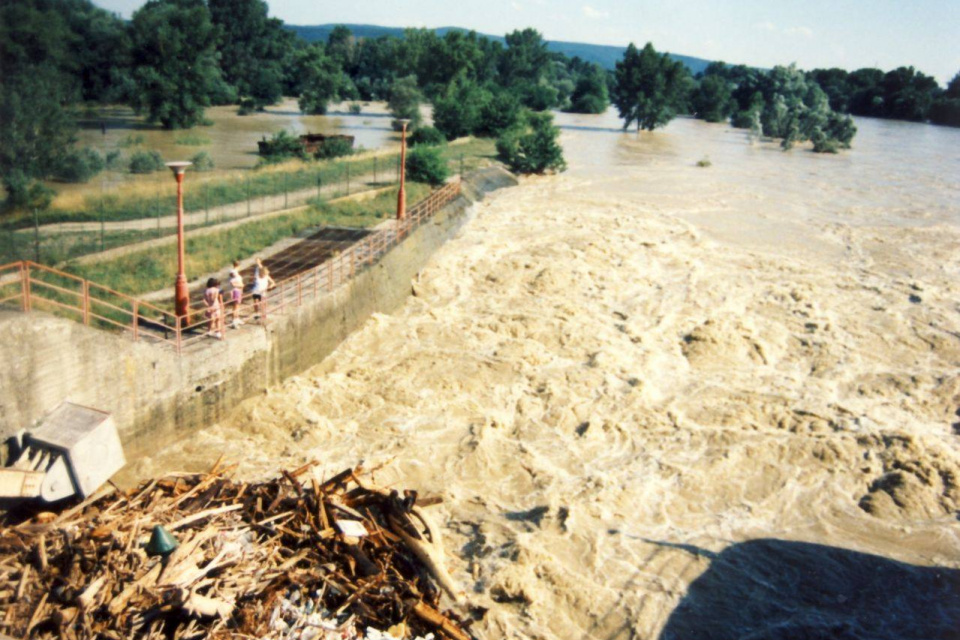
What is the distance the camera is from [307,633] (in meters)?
8.66

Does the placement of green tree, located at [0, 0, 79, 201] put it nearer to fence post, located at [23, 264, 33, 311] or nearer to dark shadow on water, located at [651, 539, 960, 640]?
fence post, located at [23, 264, 33, 311]

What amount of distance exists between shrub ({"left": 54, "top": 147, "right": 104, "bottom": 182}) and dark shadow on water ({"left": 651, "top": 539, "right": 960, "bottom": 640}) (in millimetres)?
27382

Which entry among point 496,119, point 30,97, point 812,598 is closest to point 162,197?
point 30,97

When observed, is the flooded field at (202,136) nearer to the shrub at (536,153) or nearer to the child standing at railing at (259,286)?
the shrub at (536,153)

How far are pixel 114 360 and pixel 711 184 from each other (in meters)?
39.1

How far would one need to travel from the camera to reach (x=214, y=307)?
15008 mm

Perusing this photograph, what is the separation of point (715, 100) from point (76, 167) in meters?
80.6

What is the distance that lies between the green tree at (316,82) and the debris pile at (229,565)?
67963mm

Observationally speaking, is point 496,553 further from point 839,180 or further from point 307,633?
point 839,180

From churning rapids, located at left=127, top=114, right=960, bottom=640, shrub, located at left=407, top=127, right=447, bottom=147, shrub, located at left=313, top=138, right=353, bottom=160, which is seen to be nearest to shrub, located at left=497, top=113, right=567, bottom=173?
shrub, located at left=407, top=127, right=447, bottom=147

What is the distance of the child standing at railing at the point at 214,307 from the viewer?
14969mm

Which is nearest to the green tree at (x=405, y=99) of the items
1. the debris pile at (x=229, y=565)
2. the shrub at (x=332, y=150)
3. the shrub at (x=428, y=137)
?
the shrub at (x=428, y=137)

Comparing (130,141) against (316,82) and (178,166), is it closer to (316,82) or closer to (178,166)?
(316,82)

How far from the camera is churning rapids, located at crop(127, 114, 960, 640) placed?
11734 millimetres
